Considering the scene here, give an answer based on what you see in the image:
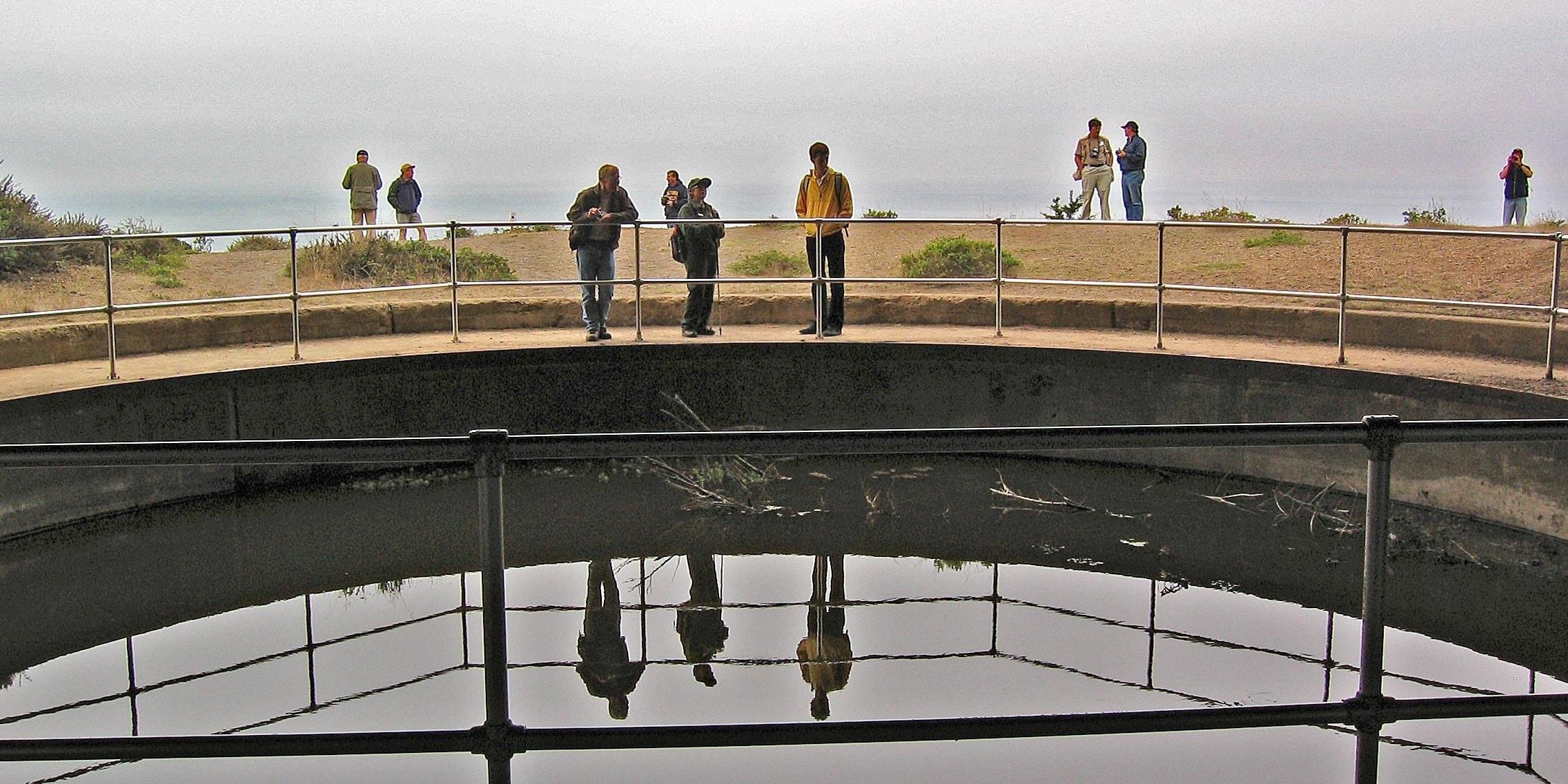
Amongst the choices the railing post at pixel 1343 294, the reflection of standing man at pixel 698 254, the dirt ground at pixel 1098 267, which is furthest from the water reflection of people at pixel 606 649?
the dirt ground at pixel 1098 267

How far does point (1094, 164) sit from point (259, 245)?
1625 cm

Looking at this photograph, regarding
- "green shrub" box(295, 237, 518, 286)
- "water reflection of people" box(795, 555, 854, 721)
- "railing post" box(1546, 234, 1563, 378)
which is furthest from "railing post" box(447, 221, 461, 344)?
"railing post" box(1546, 234, 1563, 378)

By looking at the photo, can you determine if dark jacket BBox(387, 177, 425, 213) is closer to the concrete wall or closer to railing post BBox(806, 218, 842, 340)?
the concrete wall

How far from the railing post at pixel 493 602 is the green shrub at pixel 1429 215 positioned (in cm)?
2646

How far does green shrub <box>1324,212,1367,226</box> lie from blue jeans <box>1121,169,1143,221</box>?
5206 millimetres

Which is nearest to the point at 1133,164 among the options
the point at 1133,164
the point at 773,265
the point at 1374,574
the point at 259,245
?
the point at 1133,164

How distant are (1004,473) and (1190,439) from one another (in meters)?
10.2

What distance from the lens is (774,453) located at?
11.2 feet

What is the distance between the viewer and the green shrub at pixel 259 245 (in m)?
29.0

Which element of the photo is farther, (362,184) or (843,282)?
(362,184)

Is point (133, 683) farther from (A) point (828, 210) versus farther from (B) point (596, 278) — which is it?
(A) point (828, 210)

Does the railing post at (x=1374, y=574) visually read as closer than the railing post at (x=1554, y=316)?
Yes

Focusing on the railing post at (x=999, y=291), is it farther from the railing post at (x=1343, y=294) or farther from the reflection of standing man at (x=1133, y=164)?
the reflection of standing man at (x=1133, y=164)

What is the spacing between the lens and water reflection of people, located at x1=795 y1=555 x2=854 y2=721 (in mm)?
7699
